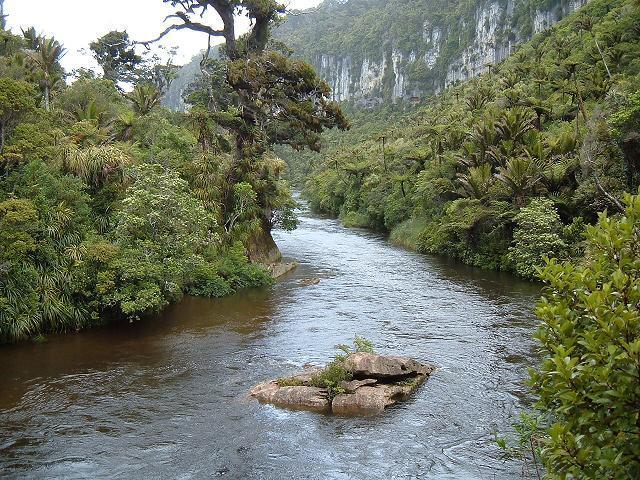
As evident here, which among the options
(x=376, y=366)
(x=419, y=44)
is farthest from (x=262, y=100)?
(x=419, y=44)

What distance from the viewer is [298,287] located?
25.1 m

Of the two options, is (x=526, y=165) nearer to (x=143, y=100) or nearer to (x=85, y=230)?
(x=143, y=100)

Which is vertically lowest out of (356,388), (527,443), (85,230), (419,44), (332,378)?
(356,388)

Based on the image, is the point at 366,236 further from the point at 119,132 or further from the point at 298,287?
the point at 119,132

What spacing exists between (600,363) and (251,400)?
10.1 meters

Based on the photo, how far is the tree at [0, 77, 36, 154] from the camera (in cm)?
1677

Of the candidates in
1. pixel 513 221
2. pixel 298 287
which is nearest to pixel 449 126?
pixel 513 221

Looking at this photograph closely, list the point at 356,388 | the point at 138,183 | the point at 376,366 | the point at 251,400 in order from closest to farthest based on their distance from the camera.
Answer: the point at 251,400, the point at 356,388, the point at 376,366, the point at 138,183

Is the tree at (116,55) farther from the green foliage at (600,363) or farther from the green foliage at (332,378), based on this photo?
the green foliage at (600,363)

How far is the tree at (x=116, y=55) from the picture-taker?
34.8m

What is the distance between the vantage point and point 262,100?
2964cm

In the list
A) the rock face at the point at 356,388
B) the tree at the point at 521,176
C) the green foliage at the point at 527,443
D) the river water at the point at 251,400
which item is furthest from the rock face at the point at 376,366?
the tree at the point at 521,176

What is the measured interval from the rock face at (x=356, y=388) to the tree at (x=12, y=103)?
36.9 ft

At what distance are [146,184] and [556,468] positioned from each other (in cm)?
1706
